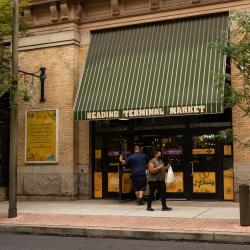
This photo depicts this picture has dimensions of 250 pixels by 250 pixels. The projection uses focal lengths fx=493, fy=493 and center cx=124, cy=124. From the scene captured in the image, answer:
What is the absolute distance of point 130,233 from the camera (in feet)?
35.0

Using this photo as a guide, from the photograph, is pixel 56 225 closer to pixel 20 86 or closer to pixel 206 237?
pixel 206 237

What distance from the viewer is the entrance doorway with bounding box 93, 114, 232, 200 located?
1550cm

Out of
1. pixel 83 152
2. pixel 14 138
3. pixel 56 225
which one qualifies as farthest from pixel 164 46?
pixel 56 225

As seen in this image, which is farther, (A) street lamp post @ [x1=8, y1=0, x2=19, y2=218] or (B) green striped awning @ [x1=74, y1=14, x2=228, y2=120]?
(B) green striped awning @ [x1=74, y1=14, x2=228, y2=120]

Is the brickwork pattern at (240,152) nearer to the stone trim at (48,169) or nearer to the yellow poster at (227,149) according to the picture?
the yellow poster at (227,149)

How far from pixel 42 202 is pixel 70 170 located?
4.70 ft

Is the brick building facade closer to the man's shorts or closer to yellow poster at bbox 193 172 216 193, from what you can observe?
the man's shorts

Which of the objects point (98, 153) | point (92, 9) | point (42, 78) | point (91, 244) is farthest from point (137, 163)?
point (92, 9)

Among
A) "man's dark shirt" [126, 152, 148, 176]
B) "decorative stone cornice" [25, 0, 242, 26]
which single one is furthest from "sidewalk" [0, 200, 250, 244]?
"decorative stone cornice" [25, 0, 242, 26]

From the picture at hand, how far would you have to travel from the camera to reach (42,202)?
→ 16688 mm

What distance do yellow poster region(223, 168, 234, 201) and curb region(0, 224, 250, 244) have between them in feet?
17.6

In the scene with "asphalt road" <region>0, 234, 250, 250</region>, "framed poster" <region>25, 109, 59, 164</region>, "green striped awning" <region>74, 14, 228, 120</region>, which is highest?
"green striped awning" <region>74, 14, 228, 120</region>

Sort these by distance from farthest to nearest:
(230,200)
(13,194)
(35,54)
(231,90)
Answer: (35,54), (230,200), (13,194), (231,90)

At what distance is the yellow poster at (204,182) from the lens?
50.8 ft
